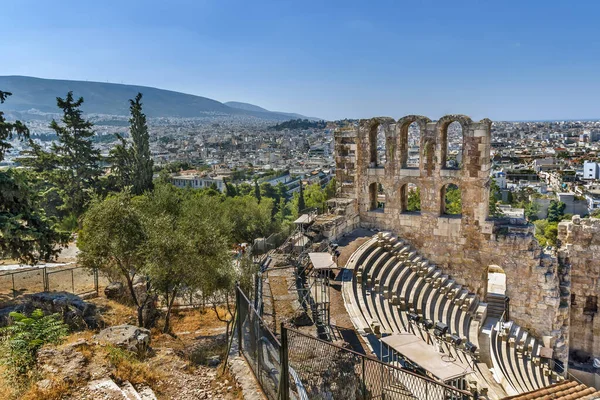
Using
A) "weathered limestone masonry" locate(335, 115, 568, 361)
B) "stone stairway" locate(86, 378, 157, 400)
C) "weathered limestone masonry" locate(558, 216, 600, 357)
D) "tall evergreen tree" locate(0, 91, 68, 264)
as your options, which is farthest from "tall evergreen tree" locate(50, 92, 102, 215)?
"weathered limestone masonry" locate(558, 216, 600, 357)

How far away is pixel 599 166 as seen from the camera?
8369 centimetres

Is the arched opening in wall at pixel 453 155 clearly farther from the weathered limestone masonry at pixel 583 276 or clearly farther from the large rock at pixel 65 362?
the large rock at pixel 65 362

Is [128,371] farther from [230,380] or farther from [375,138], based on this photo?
[375,138]

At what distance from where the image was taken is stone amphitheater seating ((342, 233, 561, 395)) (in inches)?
537

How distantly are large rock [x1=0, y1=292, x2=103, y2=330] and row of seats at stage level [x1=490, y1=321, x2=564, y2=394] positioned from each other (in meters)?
13.9

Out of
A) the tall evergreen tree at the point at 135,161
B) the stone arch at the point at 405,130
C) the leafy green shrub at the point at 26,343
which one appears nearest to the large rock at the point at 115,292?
the leafy green shrub at the point at 26,343

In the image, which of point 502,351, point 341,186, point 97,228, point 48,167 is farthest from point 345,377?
point 48,167

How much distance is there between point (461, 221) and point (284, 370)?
13.9 m

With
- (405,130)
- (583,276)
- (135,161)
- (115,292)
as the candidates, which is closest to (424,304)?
(405,130)

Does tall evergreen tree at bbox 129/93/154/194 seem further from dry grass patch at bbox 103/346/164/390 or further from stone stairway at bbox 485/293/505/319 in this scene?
dry grass patch at bbox 103/346/164/390

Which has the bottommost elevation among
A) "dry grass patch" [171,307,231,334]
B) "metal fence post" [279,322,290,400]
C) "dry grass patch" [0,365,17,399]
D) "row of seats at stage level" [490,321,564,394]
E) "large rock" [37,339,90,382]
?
"row of seats at stage level" [490,321,564,394]

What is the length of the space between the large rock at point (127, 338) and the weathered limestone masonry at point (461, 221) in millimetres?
12650

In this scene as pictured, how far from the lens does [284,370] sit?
6156mm

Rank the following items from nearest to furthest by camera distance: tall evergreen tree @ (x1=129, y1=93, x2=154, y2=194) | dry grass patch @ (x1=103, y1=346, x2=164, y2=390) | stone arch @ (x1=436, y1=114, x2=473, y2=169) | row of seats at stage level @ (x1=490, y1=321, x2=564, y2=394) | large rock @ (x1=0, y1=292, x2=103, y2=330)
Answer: dry grass patch @ (x1=103, y1=346, x2=164, y2=390) < large rock @ (x1=0, y1=292, x2=103, y2=330) < row of seats at stage level @ (x1=490, y1=321, x2=564, y2=394) < stone arch @ (x1=436, y1=114, x2=473, y2=169) < tall evergreen tree @ (x1=129, y1=93, x2=154, y2=194)
